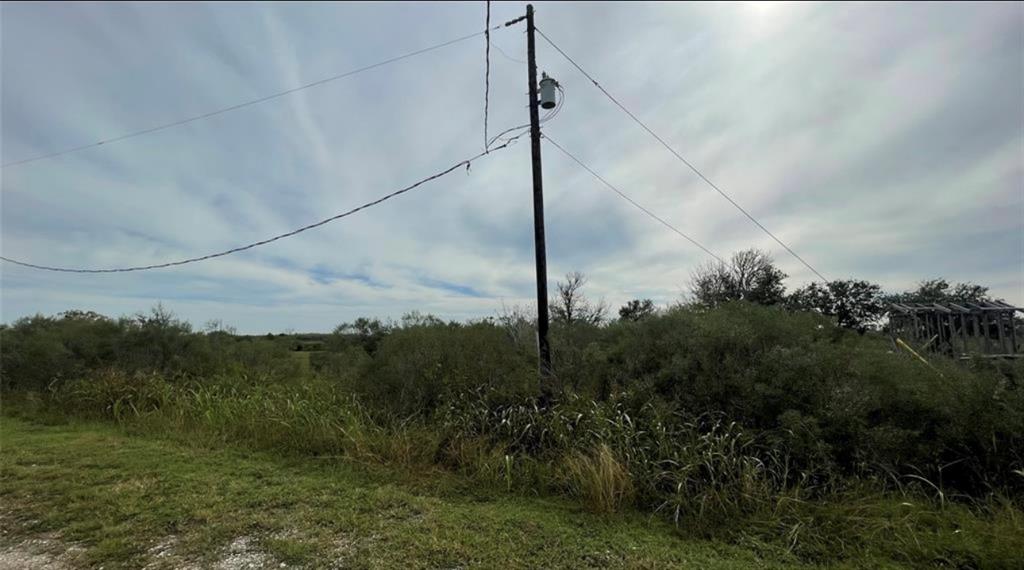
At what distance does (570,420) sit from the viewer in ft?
16.1

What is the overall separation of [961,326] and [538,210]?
28.4ft

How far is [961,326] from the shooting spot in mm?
8883

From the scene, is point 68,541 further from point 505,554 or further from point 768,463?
point 768,463

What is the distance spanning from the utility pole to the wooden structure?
6289 millimetres

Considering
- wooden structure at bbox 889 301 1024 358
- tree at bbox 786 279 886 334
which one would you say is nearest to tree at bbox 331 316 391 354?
wooden structure at bbox 889 301 1024 358

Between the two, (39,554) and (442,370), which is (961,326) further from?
(39,554)

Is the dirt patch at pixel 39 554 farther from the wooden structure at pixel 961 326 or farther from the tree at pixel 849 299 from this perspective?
the tree at pixel 849 299

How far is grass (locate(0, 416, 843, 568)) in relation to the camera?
2.96m

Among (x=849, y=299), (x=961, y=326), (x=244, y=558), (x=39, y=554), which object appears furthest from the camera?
(x=849, y=299)

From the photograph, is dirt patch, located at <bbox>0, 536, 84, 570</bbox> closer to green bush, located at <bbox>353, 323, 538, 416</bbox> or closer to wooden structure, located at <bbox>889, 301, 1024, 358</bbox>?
green bush, located at <bbox>353, 323, 538, 416</bbox>

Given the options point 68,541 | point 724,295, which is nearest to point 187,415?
point 68,541

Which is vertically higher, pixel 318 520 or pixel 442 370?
pixel 442 370

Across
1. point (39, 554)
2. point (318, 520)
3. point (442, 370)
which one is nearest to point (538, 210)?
point (442, 370)

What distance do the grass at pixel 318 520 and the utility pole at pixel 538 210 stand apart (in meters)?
1.92
